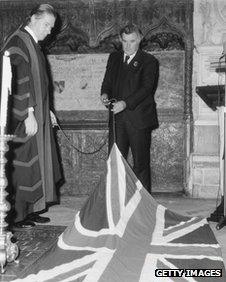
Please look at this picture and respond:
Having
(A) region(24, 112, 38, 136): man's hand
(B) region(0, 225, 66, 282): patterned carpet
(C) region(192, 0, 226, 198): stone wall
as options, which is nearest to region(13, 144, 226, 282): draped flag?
(B) region(0, 225, 66, 282): patterned carpet

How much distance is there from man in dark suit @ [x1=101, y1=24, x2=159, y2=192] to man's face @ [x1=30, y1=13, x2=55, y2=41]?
859 mm

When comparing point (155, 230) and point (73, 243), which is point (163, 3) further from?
point (73, 243)

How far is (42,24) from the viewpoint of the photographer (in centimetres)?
359

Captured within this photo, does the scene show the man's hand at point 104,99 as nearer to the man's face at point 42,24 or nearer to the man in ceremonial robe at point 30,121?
the man in ceremonial robe at point 30,121

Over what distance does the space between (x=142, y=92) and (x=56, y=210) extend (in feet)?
4.90

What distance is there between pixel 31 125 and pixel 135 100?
1.20 metres

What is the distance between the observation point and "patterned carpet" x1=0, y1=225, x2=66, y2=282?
Result: 98.7 inches

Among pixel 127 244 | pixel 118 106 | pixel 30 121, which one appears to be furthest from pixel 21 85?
pixel 127 244

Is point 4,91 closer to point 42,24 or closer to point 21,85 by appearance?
point 21,85

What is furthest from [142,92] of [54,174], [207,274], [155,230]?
[207,274]

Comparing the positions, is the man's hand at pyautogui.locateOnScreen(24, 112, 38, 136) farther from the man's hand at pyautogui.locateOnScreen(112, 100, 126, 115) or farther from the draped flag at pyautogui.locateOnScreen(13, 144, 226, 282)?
the man's hand at pyautogui.locateOnScreen(112, 100, 126, 115)

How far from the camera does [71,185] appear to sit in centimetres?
548

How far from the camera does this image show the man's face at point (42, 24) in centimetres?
356

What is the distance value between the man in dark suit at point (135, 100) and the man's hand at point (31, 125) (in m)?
1.00
